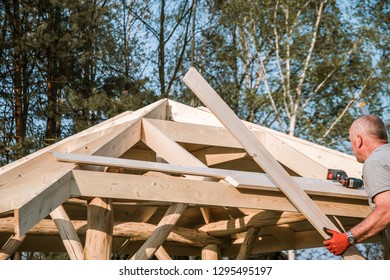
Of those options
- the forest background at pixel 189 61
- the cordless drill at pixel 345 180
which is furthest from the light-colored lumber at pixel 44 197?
the forest background at pixel 189 61

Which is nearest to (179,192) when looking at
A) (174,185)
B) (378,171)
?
(174,185)

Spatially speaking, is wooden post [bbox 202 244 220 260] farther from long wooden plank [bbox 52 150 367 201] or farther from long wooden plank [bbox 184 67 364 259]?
long wooden plank [bbox 184 67 364 259]

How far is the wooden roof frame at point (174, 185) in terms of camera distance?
4.24m

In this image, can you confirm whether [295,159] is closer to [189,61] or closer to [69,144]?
[69,144]

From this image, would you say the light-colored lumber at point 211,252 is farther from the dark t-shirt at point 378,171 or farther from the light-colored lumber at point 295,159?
the dark t-shirt at point 378,171

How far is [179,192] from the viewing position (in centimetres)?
477

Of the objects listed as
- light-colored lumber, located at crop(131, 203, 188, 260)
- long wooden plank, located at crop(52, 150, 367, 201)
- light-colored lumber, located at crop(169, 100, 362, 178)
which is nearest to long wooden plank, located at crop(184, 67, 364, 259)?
long wooden plank, located at crop(52, 150, 367, 201)

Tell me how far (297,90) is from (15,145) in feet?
21.2

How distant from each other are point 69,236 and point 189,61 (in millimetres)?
13273

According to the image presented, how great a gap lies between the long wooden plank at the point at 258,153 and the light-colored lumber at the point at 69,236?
160cm

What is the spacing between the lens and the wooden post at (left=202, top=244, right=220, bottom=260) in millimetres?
7656

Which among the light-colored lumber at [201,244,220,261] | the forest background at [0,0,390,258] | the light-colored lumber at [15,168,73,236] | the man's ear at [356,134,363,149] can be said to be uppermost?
the forest background at [0,0,390,258]

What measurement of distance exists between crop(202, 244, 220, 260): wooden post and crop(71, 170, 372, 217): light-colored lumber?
8.99 feet

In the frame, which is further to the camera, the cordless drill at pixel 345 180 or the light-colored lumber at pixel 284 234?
the light-colored lumber at pixel 284 234
